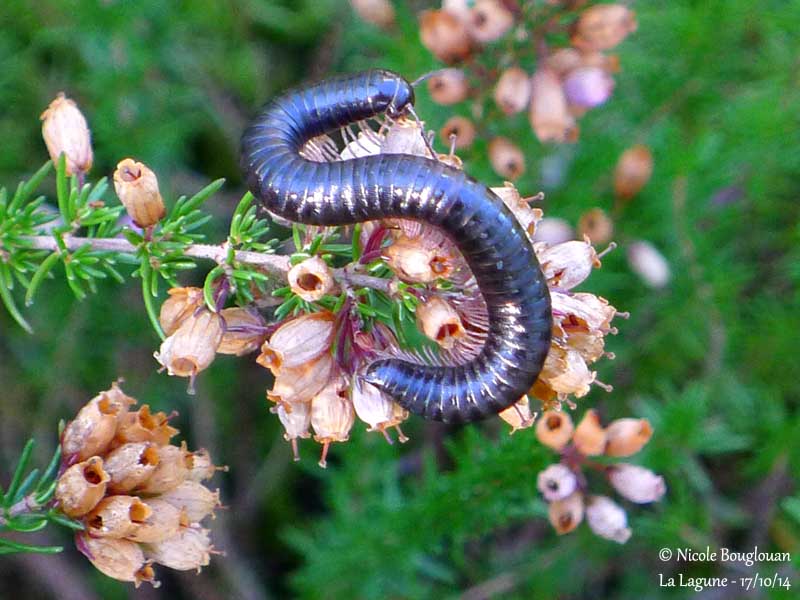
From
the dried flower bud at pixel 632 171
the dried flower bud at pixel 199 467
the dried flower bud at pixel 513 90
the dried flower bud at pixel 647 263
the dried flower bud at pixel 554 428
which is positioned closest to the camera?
the dried flower bud at pixel 199 467

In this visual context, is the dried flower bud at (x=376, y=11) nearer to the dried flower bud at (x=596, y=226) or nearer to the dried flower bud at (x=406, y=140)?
the dried flower bud at (x=596, y=226)

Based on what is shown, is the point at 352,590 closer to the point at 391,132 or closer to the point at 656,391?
the point at 656,391

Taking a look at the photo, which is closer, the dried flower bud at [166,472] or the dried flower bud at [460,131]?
the dried flower bud at [166,472]

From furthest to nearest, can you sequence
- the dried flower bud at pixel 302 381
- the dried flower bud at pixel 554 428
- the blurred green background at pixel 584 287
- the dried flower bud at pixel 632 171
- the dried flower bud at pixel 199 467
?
the blurred green background at pixel 584 287 → the dried flower bud at pixel 632 171 → the dried flower bud at pixel 554 428 → the dried flower bud at pixel 199 467 → the dried flower bud at pixel 302 381

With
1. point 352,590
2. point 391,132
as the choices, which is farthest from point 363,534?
point 391,132

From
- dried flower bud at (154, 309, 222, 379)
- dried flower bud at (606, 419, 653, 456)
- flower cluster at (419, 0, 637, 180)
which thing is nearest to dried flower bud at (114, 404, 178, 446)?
dried flower bud at (154, 309, 222, 379)

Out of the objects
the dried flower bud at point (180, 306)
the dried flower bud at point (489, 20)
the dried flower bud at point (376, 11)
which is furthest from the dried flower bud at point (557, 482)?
the dried flower bud at point (376, 11)

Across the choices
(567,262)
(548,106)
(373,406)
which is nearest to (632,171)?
(548,106)
